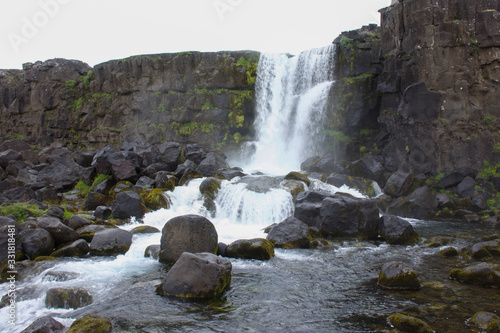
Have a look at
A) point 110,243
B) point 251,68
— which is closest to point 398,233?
point 110,243

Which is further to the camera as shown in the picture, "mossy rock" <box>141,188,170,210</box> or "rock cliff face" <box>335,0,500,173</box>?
"rock cliff face" <box>335,0,500,173</box>

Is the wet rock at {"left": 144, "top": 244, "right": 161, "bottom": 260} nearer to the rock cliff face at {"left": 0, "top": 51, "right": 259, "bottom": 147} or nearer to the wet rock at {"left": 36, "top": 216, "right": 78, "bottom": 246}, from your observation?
the wet rock at {"left": 36, "top": 216, "right": 78, "bottom": 246}

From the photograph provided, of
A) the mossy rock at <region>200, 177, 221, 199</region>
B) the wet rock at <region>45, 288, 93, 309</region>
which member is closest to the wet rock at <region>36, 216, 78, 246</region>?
the wet rock at <region>45, 288, 93, 309</region>

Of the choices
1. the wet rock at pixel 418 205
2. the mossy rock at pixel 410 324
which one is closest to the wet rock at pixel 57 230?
the mossy rock at pixel 410 324

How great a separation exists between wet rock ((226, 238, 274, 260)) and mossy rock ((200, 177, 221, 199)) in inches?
264

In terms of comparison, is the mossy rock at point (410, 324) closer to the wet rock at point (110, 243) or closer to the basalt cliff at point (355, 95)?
the wet rock at point (110, 243)

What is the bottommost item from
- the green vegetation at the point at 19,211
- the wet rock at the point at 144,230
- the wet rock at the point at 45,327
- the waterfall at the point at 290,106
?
the wet rock at the point at 144,230

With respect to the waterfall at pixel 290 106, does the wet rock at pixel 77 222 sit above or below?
below

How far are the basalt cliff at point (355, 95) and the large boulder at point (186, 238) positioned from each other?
13275 mm

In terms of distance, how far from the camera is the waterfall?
24906 mm

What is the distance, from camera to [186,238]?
10055 mm

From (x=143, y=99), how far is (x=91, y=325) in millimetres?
27536

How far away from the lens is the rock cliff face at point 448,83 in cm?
1842

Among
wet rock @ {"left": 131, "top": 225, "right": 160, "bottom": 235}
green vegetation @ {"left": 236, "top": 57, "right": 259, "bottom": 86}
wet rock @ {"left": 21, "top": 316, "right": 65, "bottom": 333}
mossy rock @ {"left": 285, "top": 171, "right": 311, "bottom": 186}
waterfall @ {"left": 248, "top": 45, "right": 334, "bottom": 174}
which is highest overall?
green vegetation @ {"left": 236, "top": 57, "right": 259, "bottom": 86}
